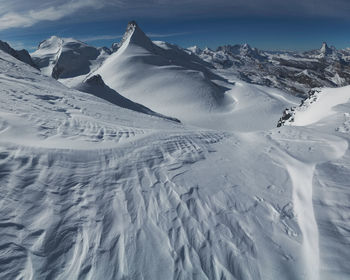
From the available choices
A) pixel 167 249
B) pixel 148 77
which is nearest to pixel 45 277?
pixel 167 249

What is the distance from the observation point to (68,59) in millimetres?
96188

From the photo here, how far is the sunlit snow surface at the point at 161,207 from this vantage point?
3.14m

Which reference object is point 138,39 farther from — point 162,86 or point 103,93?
point 103,93

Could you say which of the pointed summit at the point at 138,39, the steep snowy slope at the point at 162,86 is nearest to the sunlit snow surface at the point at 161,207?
the steep snowy slope at the point at 162,86

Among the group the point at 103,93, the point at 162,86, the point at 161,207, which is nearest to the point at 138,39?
the point at 162,86

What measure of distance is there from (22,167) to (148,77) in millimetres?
46569

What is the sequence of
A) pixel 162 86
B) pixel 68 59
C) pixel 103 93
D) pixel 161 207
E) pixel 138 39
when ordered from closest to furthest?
pixel 161 207, pixel 103 93, pixel 162 86, pixel 138 39, pixel 68 59

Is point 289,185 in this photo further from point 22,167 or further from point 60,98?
point 60,98

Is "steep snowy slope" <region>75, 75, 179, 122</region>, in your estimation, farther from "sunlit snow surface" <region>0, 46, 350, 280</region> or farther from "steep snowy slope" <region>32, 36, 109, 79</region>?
"steep snowy slope" <region>32, 36, 109, 79</region>

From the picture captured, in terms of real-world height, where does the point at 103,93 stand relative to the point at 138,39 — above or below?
below

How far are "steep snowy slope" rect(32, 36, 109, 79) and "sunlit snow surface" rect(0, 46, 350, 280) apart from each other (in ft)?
310

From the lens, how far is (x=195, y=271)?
124 inches

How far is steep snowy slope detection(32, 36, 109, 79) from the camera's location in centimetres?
9388

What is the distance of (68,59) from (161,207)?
10948 cm
